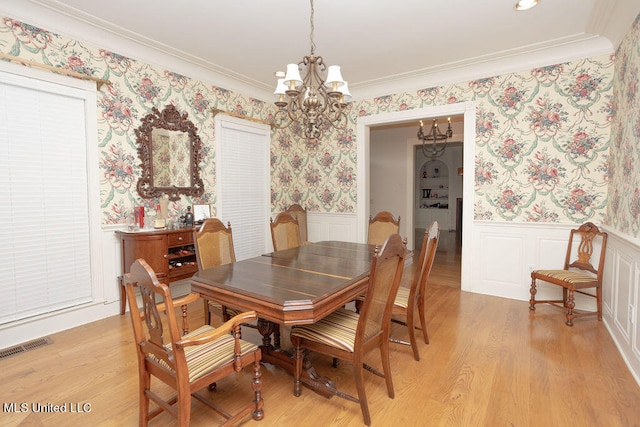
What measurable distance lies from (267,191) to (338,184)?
1111 millimetres

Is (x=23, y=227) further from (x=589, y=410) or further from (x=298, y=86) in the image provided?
(x=589, y=410)

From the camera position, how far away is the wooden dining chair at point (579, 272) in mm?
2971

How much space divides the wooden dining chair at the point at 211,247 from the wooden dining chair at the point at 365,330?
2.77 ft

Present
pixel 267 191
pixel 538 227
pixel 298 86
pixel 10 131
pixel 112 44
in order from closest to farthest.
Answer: pixel 298 86 → pixel 10 131 → pixel 112 44 → pixel 538 227 → pixel 267 191

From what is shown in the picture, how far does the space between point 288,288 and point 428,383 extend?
1.16 metres

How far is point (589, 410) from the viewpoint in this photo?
6.02 feet

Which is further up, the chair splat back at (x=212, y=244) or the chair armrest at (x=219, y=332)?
the chair splat back at (x=212, y=244)

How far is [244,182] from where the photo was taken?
464 cm

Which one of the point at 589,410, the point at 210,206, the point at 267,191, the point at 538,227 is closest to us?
the point at 589,410

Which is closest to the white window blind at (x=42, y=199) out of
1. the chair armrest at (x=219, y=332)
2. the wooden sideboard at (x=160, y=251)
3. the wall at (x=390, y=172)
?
the wooden sideboard at (x=160, y=251)

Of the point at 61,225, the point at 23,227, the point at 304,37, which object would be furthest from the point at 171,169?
the point at 304,37

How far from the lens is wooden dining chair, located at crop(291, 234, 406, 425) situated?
5.43 feet

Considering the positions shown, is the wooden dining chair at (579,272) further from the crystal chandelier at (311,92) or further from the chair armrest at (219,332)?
the chair armrest at (219,332)

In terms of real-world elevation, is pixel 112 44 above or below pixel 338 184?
above
